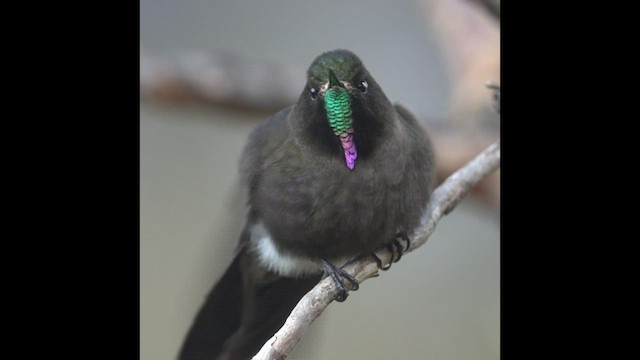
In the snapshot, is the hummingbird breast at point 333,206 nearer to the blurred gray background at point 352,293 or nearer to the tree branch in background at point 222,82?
the blurred gray background at point 352,293

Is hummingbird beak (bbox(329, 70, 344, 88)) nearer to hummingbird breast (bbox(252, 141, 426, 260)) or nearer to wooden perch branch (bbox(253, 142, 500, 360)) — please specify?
hummingbird breast (bbox(252, 141, 426, 260))

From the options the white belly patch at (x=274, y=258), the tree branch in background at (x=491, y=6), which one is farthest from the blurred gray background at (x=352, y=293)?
the tree branch in background at (x=491, y=6)

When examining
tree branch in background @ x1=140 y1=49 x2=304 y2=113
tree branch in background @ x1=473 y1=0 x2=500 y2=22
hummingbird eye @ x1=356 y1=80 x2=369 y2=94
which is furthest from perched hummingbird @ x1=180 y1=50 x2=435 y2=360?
tree branch in background @ x1=140 y1=49 x2=304 y2=113

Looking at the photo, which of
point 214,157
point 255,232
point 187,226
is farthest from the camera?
point 214,157

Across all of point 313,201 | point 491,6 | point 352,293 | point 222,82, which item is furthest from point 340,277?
point 222,82

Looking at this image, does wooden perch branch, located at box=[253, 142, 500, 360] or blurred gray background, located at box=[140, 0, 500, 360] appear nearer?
wooden perch branch, located at box=[253, 142, 500, 360]
